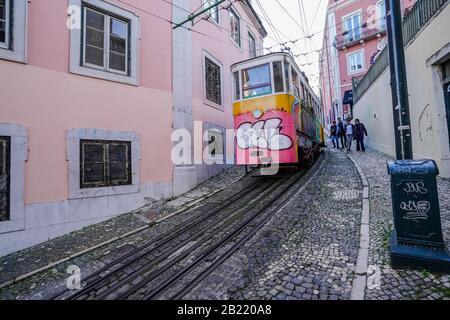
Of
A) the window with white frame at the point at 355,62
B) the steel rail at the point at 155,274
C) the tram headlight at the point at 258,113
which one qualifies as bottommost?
the steel rail at the point at 155,274

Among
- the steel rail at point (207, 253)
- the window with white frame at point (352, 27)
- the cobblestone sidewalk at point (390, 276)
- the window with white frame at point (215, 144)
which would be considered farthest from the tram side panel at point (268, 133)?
the window with white frame at point (352, 27)

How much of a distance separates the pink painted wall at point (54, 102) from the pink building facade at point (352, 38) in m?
20.3

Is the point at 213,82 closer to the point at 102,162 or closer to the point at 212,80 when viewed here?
the point at 212,80

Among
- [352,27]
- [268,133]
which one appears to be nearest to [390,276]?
[268,133]

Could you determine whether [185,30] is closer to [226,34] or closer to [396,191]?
[226,34]

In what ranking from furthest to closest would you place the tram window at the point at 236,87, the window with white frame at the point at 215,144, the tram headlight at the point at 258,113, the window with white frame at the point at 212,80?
the window with white frame at the point at 212,80 < the window with white frame at the point at 215,144 < the tram window at the point at 236,87 < the tram headlight at the point at 258,113

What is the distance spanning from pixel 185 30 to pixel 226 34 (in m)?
3.78

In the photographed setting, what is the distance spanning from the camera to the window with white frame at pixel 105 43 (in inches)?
223

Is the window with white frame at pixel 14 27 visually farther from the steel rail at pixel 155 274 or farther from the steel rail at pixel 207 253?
the steel rail at pixel 207 253

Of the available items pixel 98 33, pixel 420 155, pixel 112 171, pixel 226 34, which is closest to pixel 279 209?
pixel 112 171

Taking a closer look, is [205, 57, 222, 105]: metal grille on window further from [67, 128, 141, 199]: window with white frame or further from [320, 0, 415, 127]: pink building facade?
[320, 0, 415, 127]: pink building facade

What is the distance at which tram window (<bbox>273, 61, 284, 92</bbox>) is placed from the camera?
706 centimetres

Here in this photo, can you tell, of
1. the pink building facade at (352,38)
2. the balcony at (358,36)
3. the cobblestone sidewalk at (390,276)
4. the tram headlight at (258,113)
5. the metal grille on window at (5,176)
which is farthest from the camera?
the balcony at (358,36)

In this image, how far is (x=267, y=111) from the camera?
7.15 m
